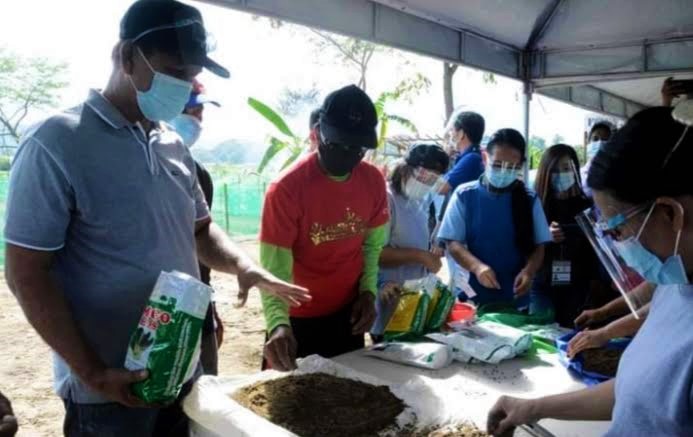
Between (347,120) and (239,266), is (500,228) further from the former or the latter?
(239,266)

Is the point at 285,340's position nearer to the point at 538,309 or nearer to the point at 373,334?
the point at 373,334

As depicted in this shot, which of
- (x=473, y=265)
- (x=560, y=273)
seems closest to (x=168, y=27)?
(x=473, y=265)

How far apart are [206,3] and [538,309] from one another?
2.05 m

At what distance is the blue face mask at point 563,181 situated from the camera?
294 centimetres

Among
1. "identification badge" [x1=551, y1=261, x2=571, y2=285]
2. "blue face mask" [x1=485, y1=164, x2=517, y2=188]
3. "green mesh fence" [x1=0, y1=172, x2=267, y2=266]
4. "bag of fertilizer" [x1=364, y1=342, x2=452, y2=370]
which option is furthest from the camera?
"green mesh fence" [x1=0, y1=172, x2=267, y2=266]

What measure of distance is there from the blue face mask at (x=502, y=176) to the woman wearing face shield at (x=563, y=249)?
400 mm

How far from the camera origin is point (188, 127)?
7.49 feet

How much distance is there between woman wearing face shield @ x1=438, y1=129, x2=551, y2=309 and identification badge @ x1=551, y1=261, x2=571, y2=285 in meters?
0.19

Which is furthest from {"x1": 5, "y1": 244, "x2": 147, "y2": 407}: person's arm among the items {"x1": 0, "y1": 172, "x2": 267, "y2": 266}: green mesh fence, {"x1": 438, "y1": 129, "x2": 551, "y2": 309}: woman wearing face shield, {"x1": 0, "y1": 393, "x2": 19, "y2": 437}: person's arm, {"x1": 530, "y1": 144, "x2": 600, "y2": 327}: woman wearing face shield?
{"x1": 0, "y1": 172, "x2": 267, "y2": 266}: green mesh fence

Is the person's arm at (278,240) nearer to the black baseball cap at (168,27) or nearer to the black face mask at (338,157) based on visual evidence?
the black face mask at (338,157)

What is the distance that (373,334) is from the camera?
8.07 ft

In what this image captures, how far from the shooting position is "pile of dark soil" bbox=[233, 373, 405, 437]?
1336mm

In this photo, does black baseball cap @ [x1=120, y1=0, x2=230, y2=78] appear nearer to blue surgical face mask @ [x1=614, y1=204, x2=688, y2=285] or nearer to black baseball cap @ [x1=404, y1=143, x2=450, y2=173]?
blue surgical face mask @ [x1=614, y1=204, x2=688, y2=285]

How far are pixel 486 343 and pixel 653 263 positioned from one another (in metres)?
0.95
